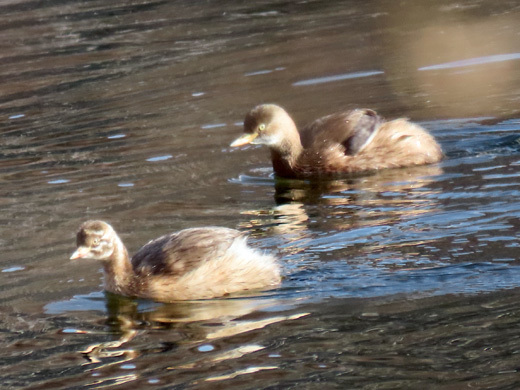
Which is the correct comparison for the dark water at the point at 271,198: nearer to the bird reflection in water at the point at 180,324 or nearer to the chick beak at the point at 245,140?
the bird reflection in water at the point at 180,324

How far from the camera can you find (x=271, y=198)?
8.93m

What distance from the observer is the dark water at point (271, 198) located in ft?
18.9

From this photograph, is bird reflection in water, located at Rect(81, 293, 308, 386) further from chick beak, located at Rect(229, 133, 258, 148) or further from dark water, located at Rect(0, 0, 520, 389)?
chick beak, located at Rect(229, 133, 258, 148)

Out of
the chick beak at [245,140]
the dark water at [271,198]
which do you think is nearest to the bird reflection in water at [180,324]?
the dark water at [271,198]

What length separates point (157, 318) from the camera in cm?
670

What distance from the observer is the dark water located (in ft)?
18.9

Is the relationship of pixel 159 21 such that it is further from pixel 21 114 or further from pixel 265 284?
pixel 265 284

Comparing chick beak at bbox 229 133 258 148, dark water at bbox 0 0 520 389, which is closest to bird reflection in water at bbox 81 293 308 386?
dark water at bbox 0 0 520 389

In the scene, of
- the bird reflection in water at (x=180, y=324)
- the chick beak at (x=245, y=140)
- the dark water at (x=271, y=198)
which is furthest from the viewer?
the chick beak at (x=245, y=140)

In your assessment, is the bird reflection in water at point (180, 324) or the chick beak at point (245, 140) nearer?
the bird reflection in water at point (180, 324)

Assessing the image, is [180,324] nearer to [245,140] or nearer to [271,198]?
[271,198]

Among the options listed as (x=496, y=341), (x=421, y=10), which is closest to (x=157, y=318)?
(x=496, y=341)

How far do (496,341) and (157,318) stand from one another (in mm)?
2191

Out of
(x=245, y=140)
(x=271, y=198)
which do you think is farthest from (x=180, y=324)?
(x=245, y=140)
